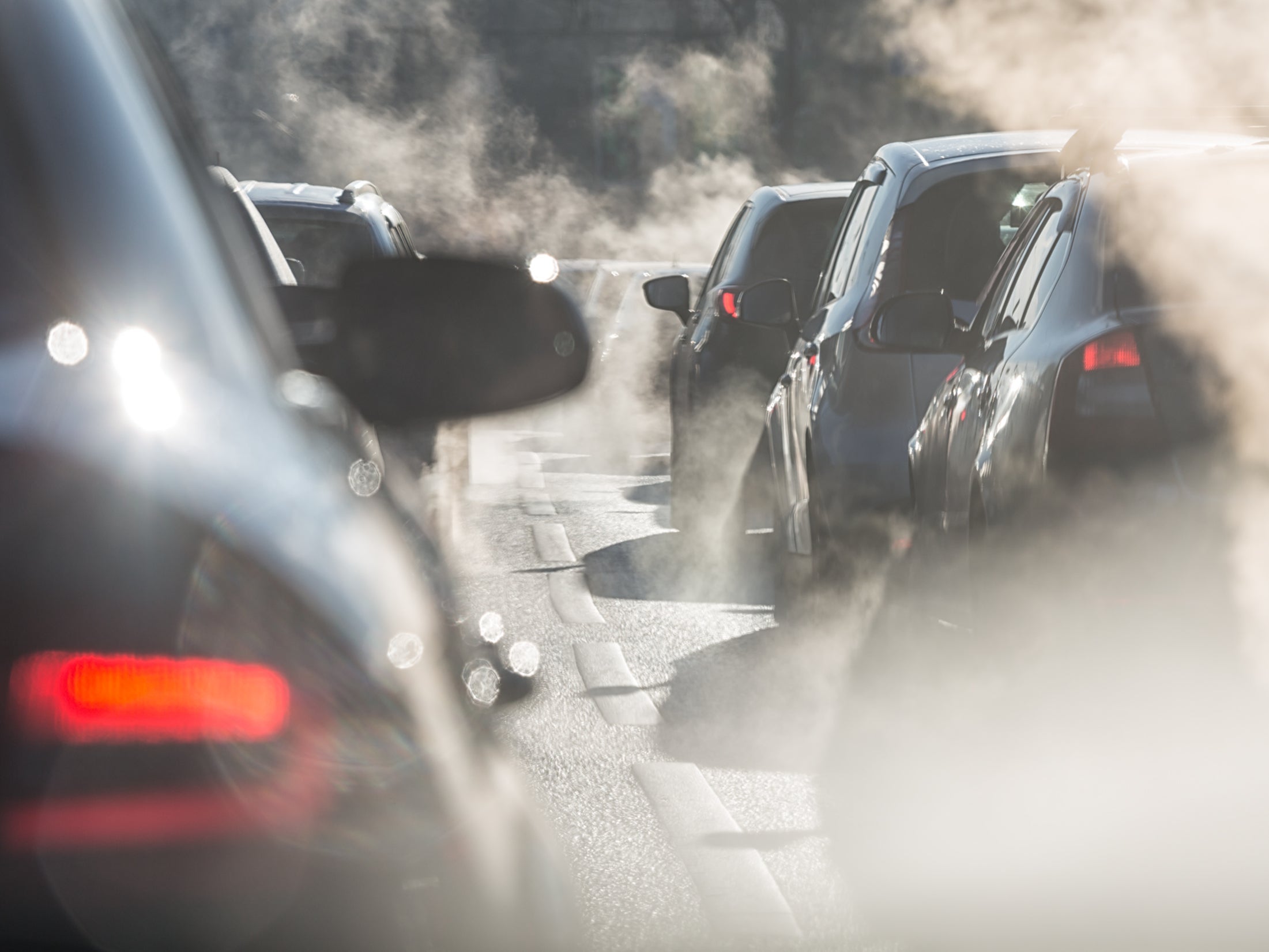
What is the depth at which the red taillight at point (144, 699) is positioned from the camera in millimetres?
1229

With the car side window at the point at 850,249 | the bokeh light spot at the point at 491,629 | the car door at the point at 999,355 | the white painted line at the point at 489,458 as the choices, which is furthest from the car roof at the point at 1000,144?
the white painted line at the point at 489,458

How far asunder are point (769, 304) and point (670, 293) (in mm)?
2762

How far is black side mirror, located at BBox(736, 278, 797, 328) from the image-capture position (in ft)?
25.3

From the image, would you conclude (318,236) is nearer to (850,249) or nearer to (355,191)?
(355,191)

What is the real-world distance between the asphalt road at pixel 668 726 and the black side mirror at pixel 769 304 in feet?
3.67

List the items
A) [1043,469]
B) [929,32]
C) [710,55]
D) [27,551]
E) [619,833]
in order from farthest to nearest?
[710,55], [929,32], [619,833], [1043,469], [27,551]

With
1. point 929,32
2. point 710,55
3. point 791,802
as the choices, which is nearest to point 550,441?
point 791,802

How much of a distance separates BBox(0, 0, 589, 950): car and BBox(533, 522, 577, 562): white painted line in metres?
8.26

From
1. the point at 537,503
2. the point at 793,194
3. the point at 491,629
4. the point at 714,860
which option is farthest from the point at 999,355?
the point at 537,503

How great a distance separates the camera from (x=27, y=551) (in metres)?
1.27

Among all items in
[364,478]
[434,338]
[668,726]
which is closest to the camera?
[364,478]

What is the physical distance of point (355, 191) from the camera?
909cm

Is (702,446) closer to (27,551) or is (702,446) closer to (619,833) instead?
(619,833)

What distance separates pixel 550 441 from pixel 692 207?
81.5ft
